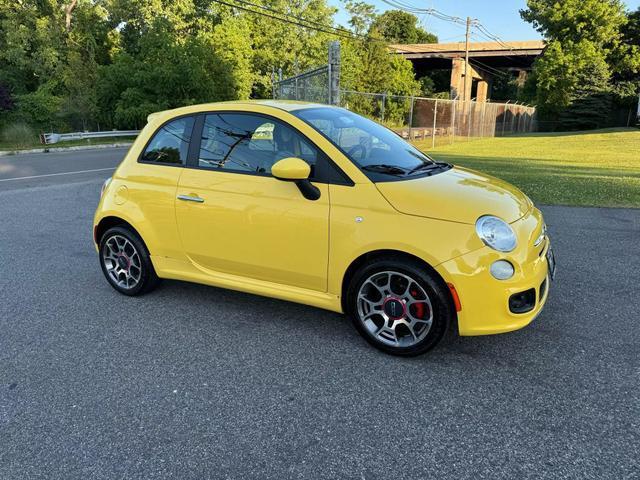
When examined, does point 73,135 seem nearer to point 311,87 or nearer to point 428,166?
point 311,87

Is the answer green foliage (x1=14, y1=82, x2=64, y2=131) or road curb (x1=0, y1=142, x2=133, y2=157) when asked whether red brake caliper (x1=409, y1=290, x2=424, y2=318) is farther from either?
green foliage (x1=14, y1=82, x2=64, y2=131)

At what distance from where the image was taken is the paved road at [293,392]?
237cm

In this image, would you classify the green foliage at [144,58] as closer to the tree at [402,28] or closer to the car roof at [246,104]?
the car roof at [246,104]

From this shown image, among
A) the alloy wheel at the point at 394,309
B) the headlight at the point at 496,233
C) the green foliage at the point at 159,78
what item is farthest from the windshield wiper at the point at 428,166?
the green foliage at the point at 159,78

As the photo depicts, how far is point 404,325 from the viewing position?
3.26m

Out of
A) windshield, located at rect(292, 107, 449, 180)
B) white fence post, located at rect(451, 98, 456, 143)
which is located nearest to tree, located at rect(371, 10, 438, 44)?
white fence post, located at rect(451, 98, 456, 143)

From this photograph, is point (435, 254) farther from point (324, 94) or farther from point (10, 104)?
point (10, 104)

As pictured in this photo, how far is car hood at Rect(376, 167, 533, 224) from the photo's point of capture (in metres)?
3.08

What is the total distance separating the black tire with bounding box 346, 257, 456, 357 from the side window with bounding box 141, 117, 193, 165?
1.85m

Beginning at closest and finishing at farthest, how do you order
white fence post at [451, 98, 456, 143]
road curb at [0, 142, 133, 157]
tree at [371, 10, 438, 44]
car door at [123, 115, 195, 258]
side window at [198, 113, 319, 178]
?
side window at [198, 113, 319, 178] < car door at [123, 115, 195, 258] < road curb at [0, 142, 133, 157] < white fence post at [451, 98, 456, 143] < tree at [371, 10, 438, 44]

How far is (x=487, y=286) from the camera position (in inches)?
116

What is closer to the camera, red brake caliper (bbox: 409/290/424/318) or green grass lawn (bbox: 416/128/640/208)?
red brake caliper (bbox: 409/290/424/318)

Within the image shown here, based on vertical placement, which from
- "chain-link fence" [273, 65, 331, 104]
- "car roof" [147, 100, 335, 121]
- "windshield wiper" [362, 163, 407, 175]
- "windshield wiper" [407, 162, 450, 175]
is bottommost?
"windshield wiper" [407, 162, 450, 175]

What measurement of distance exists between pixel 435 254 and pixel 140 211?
2.59 meters
